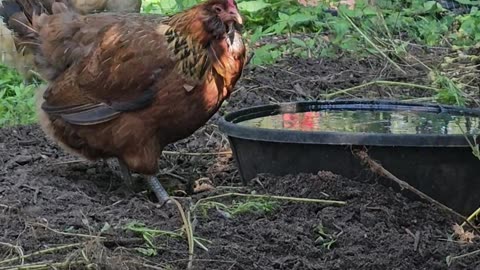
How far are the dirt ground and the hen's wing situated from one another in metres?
0.41

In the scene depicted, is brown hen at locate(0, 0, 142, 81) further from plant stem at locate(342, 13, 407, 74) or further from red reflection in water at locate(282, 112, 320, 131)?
red reflection in water at locate(282, 112, 320, 131)

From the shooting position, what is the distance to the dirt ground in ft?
11.5

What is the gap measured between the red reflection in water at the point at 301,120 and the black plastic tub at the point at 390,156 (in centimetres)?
47

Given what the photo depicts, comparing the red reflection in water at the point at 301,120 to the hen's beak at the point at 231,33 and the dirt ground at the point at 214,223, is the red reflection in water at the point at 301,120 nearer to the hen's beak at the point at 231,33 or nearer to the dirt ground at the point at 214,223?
the dirt ground at the point at 214,223

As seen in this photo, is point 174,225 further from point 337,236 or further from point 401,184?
point 401,184

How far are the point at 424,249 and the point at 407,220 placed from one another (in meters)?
0.35

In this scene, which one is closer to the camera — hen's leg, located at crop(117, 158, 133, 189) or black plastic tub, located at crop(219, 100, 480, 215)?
black plastic tub, located at crop(219, 100, 480, 215)

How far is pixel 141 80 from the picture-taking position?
4609 millimetres

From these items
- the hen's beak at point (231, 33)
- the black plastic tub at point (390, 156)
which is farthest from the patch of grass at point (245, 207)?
the hen's beak at point (231, 33)

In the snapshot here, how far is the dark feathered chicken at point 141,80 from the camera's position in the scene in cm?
462

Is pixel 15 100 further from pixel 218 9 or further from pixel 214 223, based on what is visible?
pixel 214 223

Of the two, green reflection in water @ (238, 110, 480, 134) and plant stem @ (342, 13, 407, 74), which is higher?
green reflection in water @ (238, 110, 480, 134)

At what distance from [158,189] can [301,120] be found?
0.88 metres

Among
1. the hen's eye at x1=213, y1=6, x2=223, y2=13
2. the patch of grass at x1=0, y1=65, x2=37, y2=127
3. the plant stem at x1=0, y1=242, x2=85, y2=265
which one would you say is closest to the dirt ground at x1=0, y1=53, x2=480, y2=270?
the plant stem at x1=0, y1=242, x2=85, y2=265
